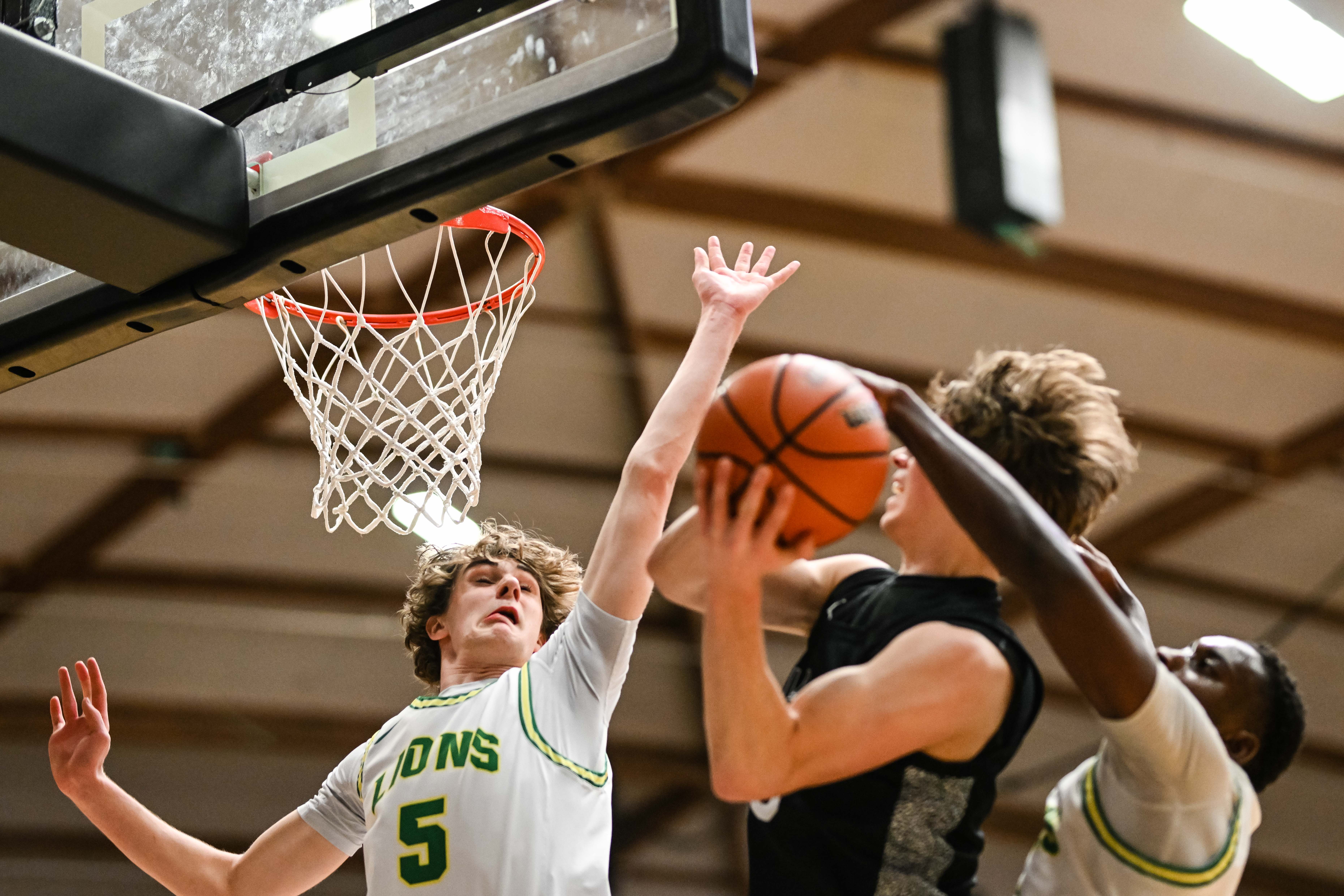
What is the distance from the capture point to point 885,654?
85.9 inches

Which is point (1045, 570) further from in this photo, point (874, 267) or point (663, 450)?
point (874, 267)

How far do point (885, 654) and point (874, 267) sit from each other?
5.64 m

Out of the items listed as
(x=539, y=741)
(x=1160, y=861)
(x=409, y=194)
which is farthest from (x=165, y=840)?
(x=1160, y=861)

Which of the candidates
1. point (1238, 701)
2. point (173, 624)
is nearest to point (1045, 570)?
point (1238, 701)

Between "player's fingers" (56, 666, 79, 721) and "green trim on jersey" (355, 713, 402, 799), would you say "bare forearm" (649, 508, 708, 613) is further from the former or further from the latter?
"player's fingers" (56, 666, 79, 721)

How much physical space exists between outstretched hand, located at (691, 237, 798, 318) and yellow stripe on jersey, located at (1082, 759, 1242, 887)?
4.10 feet

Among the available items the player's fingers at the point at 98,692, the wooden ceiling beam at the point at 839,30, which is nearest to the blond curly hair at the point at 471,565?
the player's fingers at the point at 98,692

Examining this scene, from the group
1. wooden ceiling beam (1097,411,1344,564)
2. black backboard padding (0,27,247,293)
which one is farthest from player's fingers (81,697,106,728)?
wooden ceiling beam (1097,411,1344,564)

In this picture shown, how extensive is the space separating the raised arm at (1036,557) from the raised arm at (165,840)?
208 cm

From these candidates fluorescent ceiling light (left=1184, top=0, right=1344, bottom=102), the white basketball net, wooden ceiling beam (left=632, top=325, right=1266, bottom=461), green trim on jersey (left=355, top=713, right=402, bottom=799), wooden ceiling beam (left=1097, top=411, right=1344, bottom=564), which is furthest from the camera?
wooden ceiling beam (left=1097, top=411, right=1344, bottom=564)

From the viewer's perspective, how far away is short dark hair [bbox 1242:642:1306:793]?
2.71 m

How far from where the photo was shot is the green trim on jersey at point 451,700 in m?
3.23

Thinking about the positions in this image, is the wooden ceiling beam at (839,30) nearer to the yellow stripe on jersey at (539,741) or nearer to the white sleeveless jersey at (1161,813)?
the yellow stripe on jersey at (539,741)

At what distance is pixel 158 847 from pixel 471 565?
1.10 m
